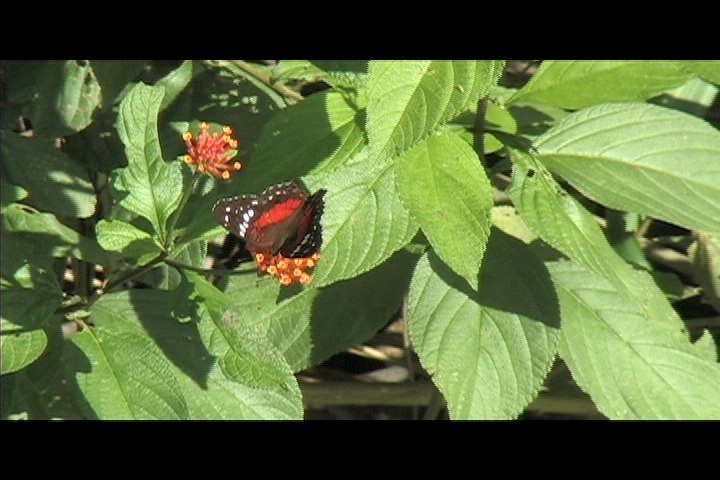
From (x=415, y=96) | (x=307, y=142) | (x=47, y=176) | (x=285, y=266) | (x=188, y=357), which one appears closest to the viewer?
(x=415, y=96)

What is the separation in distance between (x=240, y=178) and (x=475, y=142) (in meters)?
0.37

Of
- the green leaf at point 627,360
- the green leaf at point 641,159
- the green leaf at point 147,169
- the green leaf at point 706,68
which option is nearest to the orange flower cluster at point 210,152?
the green leaf at point 147,169

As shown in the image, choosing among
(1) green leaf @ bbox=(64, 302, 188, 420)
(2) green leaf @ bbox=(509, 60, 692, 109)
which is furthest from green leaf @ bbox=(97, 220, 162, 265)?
(2) green leaf @ bbox=(509, 60, 692, 109)

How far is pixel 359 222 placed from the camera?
1.56 m

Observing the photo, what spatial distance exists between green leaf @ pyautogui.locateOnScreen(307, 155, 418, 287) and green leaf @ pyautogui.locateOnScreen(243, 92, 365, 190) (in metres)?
0.04

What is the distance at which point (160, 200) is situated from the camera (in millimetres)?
1509

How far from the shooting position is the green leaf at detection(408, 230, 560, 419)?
151cm

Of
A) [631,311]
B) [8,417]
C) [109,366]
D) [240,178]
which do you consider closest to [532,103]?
[631,311]

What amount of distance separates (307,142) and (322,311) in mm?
291

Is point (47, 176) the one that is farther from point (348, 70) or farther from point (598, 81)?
point (598, 81)

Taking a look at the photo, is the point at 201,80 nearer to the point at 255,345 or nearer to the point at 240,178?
the point at 240,178

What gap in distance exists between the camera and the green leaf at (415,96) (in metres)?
1.26

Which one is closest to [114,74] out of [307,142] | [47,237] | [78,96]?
[78,96]

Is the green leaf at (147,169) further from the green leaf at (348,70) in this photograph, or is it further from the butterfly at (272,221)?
the green leaf at (348,70)
